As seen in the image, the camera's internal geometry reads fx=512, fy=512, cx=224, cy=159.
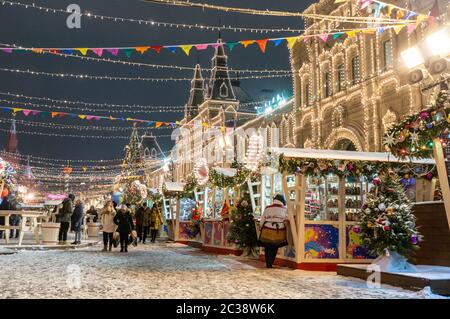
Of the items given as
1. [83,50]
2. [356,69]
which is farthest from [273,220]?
[356,69]

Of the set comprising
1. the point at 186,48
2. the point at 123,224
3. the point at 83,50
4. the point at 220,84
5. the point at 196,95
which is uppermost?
the point at 196,95

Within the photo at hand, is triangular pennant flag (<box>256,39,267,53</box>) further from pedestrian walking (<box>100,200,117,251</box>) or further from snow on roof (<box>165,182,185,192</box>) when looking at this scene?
snow on roof (<box>165,182,185,192</box>)

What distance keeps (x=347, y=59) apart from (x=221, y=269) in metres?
19.2

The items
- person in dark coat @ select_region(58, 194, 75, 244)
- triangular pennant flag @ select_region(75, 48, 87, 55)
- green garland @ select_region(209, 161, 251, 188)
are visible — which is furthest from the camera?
person in dark coat @ select_region(58, 194, 75, 244)

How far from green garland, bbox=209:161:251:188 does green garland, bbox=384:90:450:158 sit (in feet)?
19.4

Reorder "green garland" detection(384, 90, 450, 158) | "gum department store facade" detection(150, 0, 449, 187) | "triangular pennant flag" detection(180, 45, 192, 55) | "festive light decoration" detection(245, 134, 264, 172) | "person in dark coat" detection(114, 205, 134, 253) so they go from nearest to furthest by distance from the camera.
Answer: "green garland" detection(384, 90, 450, 158) → "triangular pennant flag" detection(180, 45, 192, 55) → "festive light decoration" detection(245, 134, 264, 172) → "person in dark coat" detection(114, 205, 134, 253) → "gum department store facade" detection(150, 0, 449, 187)

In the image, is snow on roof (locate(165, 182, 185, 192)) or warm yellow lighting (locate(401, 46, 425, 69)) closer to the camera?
warm yellow lighting (locate(401, 46, 425, 69))

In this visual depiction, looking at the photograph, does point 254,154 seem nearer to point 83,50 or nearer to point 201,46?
point 201,46

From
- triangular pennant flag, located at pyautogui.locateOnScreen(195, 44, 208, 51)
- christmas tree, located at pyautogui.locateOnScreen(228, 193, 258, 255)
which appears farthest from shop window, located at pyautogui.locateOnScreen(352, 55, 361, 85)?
triangular pennant flag, located at pyautogui.locateOnScreen(195, 44, 208, 51)

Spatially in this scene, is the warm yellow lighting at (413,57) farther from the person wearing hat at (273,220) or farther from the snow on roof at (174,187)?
the snow on roof at (174,187)

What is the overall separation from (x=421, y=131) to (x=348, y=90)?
1846 cm

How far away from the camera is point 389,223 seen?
9047 millimetres

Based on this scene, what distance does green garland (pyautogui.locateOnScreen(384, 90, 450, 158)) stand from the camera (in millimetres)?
8375
